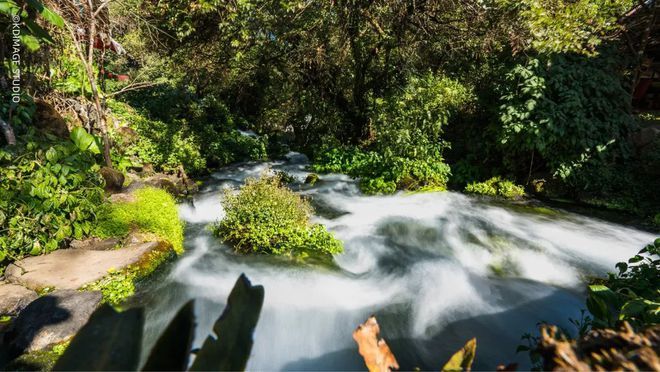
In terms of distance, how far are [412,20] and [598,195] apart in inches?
302

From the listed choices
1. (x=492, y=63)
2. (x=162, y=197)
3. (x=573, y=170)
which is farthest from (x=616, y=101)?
(x=162, y=197)

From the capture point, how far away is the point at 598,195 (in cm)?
952

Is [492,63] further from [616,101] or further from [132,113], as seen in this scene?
[132,113]

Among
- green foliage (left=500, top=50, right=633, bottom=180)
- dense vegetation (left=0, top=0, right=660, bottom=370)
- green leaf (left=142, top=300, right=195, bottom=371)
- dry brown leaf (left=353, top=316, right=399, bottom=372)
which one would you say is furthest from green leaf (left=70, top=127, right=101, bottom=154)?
green foliage (left=500, top=50, right=633, bottom=180)

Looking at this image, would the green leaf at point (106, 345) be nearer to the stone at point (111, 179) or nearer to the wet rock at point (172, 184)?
the stone at point (111, 179)

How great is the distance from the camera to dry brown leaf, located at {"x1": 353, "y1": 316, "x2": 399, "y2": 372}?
4.86ft

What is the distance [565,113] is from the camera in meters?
9.50

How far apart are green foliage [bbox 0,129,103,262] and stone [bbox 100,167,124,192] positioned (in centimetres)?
156

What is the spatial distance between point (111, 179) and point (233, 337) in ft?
25.6

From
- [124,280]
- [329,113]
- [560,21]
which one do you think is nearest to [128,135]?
[124,280]

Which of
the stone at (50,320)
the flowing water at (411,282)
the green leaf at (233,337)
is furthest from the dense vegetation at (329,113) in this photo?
the green leaf at (233,337)

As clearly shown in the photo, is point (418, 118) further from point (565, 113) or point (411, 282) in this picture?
point (411, 282)

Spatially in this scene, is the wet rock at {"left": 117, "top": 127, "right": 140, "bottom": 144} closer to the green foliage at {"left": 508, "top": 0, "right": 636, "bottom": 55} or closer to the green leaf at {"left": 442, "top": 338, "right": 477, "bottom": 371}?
the green foliage at {"left": 508, "top": 0, "right": 636, "bottom": 55}

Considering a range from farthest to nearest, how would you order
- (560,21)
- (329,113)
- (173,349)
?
(329,113) → (560,21) → (173,349)
